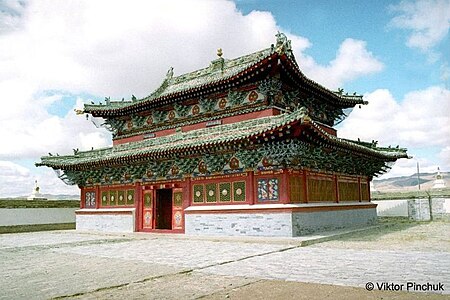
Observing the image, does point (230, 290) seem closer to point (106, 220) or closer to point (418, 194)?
point (106, 220)

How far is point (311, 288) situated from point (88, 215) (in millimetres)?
20543

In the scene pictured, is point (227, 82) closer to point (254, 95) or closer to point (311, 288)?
point (254, 95)

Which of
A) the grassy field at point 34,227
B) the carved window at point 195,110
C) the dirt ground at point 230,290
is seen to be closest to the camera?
the dirt ground at point 230,290

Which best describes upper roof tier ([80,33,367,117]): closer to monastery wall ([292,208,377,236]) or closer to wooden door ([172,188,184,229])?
wooden door ([172,188,184,229])

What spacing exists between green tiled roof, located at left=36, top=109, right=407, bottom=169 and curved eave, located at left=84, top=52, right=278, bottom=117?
6.52 ft

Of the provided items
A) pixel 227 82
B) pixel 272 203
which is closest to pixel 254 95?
pixel 227 82

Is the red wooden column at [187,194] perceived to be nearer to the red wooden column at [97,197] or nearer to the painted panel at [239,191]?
the painted panel at [239,191]

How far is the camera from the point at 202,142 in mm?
17391

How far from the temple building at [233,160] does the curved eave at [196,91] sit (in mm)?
58

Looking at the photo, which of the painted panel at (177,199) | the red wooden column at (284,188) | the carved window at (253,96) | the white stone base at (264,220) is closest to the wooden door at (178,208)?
the painted panel at (177,199)

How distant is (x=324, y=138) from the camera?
16.1 m

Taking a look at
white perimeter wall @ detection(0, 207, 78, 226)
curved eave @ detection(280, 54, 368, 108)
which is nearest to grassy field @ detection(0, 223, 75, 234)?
white perimeter wall @ detection(0, 207, 78, 226)

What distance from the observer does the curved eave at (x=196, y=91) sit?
17181 mm

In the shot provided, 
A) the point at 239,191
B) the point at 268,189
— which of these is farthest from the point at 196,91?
the point at 268,189
